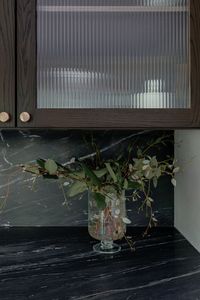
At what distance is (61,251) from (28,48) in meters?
0.70

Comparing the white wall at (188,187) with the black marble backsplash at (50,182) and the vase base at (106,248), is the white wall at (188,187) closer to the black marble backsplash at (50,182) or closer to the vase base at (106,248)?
the black marble backsplash at (50,182)

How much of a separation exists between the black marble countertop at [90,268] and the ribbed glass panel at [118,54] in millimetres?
507

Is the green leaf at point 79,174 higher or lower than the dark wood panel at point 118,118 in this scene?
lower

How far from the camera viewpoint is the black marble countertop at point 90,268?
0.97 meters

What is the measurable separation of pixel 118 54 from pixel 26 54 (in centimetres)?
30

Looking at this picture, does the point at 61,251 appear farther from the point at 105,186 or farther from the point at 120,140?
the point at 120,140

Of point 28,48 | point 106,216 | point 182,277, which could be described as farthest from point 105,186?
point 28,48

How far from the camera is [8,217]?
1.57 m

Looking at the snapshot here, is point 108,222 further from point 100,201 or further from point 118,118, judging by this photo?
point 118,118

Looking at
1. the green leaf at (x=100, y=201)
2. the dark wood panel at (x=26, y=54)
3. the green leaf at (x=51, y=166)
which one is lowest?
the green leaf at (x=100, y=201)

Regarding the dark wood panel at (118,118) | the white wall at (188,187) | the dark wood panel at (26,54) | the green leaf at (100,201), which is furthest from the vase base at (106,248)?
the dark wood panel at (26,54)

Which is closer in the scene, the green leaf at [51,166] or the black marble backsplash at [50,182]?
the green leaf at [51,166]

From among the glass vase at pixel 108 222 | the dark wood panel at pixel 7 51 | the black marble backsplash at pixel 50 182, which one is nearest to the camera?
the dark wood panel at pixel 7 51

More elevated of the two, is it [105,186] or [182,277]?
[105,186]
